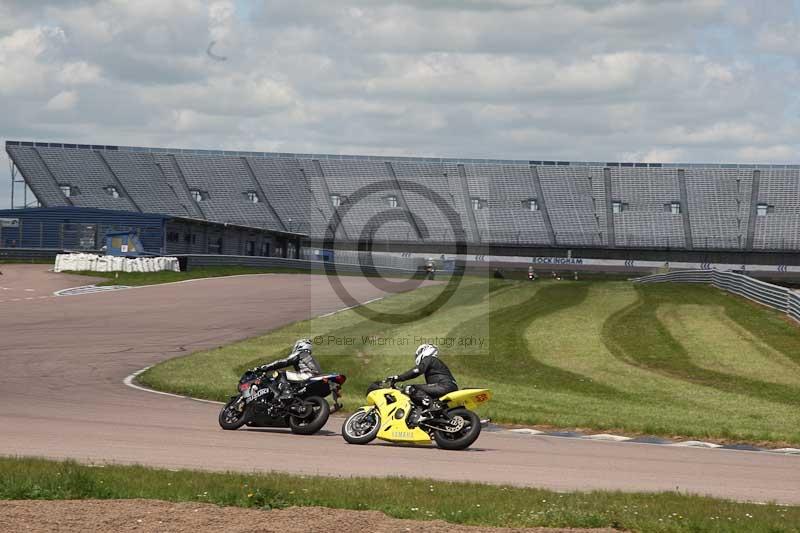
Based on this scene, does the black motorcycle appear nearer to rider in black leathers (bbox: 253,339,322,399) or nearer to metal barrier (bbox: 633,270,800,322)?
rider in black leathers (bbox: 253,339,322,399)

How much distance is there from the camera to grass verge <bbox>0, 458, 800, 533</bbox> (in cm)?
962

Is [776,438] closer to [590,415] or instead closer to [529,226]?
[590,415]

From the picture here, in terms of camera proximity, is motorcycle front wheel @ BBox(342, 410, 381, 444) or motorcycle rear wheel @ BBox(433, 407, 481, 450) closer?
motorcycle rear wheel @ BBox(433, 407, 481, 450)

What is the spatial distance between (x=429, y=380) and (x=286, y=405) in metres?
2.55

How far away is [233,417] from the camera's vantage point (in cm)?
1756

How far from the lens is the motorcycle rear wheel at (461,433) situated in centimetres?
1554

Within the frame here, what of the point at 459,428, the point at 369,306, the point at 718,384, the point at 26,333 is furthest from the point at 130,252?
the point at 459,428

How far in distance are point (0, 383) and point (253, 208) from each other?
80.0 meters

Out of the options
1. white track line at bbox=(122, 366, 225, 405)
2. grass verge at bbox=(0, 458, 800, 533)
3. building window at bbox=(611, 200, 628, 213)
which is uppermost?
building window at bbox=(611, 200, 628, 213)

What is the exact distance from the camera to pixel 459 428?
1563 centimetres

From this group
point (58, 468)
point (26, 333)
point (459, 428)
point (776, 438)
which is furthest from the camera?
point (26, 333)

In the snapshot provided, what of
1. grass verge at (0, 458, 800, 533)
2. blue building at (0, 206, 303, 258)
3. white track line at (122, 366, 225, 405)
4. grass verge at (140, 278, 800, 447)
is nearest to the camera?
grass verge at (0, 458, 800, 533)

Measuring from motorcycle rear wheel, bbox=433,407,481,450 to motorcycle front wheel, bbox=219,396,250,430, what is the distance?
3.47 meters

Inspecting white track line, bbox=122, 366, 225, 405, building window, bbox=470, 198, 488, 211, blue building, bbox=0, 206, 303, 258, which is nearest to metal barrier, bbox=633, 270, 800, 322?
white track line, bbox=122, 366, 225, 405
